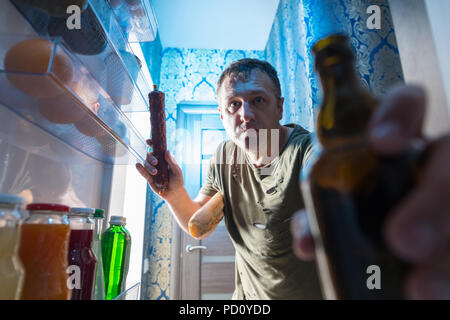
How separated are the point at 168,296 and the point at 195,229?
1907mm

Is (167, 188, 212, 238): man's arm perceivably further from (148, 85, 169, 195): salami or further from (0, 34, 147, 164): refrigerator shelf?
(0, 34, 147, 164): refrigerator shelf

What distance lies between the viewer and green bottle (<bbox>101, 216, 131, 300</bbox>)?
2.19 ft

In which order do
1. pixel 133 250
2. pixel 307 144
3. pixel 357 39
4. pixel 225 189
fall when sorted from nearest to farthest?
1. pixel 307 144
2. pixel 225 189
3. pixel 357 39
4. pixel 133 250

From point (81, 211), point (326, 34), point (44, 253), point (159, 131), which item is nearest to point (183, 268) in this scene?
point (159, 131)

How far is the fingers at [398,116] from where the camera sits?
16cm

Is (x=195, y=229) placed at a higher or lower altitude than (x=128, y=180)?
lower

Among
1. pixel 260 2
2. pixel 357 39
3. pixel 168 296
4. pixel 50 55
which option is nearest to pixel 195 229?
pixel 50 55

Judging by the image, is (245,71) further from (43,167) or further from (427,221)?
(427,221)

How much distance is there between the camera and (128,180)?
1551 millimetres

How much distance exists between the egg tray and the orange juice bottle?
33 cm

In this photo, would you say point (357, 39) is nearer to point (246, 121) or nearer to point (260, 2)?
point (246, 121)

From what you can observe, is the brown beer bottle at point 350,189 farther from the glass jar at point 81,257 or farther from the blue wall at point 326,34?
the blue wall at point 326,34

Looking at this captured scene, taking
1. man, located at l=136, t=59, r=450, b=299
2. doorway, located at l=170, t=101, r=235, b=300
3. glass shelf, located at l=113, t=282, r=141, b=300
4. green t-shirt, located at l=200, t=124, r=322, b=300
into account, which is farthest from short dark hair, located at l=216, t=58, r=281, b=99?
doorway, located at l=170, t=101, r=235, b=300

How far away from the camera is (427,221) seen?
0.16 meters
